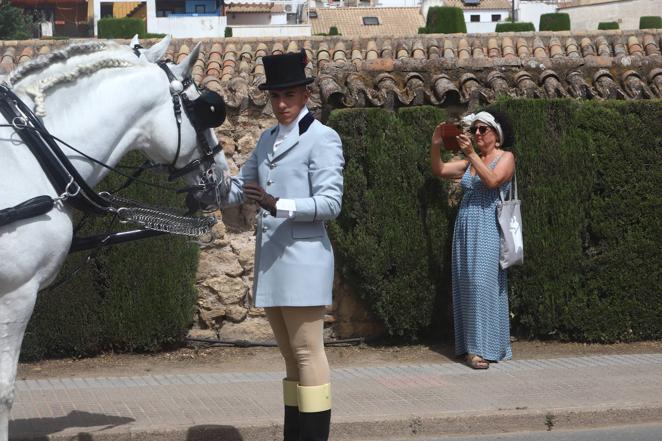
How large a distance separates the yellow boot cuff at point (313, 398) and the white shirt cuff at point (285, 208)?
923 mm

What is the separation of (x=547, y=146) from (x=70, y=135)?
4984 millimetres

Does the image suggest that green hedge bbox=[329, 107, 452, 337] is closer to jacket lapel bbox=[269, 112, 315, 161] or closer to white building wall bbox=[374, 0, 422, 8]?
jacket lapel bbox=[269, 112, 315, 161]

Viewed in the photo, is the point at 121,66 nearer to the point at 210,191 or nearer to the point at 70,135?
the point at 70,135

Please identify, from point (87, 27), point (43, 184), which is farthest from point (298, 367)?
point (87, 27)

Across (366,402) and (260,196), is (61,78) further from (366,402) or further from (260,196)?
(366,402)

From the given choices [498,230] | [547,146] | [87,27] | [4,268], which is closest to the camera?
[4,268]

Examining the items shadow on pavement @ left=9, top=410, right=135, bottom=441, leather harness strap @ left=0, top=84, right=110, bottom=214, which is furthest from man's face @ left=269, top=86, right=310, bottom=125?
shadow on pavement @ left=9, top=410, right=135, bottom=441

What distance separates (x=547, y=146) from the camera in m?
8.34

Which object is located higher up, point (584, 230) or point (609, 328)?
point (584, 230)

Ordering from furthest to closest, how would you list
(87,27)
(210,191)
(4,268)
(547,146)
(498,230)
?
(87,27) → (547,146) → (498,230) → (210,191) → (4,268)

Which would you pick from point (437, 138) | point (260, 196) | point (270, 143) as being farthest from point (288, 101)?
point (437, 138)

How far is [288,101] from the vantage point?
508 centimetres

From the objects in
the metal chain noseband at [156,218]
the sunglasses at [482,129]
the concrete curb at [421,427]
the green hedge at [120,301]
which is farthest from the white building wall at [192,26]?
the metal chain noseband at [156,218]

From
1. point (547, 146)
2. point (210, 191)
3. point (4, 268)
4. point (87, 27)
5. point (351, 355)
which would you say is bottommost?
point (351, 355)
